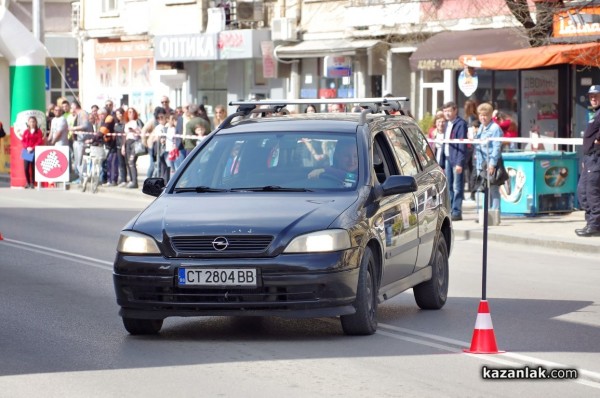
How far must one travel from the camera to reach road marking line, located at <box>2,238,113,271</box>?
16.7 m

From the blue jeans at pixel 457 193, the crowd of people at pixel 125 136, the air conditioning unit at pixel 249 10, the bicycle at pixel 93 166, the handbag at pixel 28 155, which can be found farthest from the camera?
the air conditioning unit at pixel 249 10

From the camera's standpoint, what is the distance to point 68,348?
34.4 feet

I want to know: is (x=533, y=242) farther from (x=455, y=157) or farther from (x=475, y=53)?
(x=475, y=53)

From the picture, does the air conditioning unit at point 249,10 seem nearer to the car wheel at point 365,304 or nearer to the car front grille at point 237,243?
the car wheel at point 365,304

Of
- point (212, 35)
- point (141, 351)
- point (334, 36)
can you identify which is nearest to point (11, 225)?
point (141, 351)

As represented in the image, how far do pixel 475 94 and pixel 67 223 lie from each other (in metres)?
12.9

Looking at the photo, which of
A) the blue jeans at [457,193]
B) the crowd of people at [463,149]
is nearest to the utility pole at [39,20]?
the crowd of people at [463,149]

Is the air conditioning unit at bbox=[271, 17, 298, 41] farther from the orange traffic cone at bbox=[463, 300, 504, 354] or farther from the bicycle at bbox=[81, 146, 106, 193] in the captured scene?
the orange traffic cone at bbox=[463, 300, 504, 354]

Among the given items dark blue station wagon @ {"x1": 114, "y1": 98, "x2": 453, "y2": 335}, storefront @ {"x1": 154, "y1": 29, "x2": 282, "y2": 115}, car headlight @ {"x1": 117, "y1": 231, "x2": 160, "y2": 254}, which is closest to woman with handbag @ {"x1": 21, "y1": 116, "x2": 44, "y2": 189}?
storefront @ {"x1": 154, "y1": 29, "x2": 282, "y2": 115}

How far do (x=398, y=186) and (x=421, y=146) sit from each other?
7.12 feet

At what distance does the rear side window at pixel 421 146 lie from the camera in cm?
1309

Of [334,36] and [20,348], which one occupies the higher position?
[334,36]

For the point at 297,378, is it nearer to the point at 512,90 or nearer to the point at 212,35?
the point at 512,90

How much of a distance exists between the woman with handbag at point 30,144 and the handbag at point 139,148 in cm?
312
